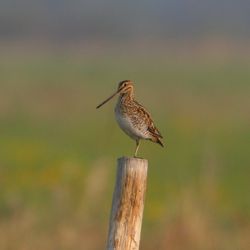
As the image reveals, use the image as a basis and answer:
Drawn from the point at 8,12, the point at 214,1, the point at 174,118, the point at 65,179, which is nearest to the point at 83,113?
the point at 174,118

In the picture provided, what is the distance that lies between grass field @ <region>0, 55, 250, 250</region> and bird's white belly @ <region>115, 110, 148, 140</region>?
4.72ft

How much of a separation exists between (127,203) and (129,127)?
1.52 m

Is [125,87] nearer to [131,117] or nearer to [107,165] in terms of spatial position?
[131,117]

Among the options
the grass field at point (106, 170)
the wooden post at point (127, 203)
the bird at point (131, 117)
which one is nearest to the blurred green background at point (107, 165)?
the grass field at point (106, 170)

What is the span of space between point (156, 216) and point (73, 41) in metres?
87.0

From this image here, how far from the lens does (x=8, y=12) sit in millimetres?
121562

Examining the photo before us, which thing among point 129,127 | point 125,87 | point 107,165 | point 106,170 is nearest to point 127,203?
point 129,127

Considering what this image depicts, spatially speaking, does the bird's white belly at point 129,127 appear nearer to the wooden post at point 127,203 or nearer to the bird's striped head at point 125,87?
the bird's striped head at point 125,87

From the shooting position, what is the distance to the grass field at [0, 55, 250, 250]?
11539 millimetres

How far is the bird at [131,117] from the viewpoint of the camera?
784 cm

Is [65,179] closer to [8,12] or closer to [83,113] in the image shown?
[83,113]

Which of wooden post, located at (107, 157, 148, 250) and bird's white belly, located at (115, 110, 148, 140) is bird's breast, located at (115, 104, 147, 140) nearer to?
bird's white belly, located at (115, 110, 148, 140)

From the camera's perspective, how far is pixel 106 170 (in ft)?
44.8

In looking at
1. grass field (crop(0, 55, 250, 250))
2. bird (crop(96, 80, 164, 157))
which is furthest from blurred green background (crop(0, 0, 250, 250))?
bird (crop(96, 80, 164, 157))
